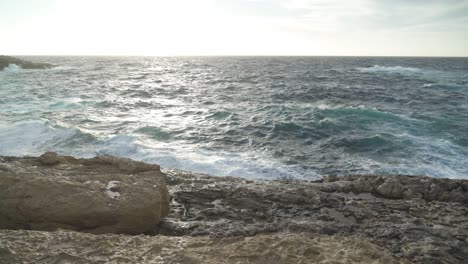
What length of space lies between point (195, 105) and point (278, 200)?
1604 cm

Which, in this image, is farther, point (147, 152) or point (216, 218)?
point (147, 152)

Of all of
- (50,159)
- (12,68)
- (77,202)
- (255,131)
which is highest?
(12,68)

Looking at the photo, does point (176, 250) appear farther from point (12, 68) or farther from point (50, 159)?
point (12, 68)

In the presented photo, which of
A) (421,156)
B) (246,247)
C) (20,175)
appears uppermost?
(20,175)

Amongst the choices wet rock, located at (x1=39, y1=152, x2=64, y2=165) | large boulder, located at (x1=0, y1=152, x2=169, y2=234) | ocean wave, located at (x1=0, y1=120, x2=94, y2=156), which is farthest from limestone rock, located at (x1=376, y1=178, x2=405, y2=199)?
ocean wave, located at (x1=0, y1=120, x2=94, y2=156)

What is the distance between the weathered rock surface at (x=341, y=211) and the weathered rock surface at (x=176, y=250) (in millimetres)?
1229

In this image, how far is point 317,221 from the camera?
5441 mm

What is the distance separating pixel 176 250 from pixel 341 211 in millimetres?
3534

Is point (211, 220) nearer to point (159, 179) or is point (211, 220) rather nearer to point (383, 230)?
point (159, 179)

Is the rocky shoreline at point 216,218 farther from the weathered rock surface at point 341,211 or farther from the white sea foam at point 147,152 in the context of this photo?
the white sea foam at point 147,152

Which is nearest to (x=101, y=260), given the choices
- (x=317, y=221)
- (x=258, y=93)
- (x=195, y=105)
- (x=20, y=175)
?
(x=20, y=175)

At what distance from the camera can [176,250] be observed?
337 centimetres

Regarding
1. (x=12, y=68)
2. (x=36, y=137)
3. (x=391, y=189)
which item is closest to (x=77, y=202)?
(x=391, y=189)

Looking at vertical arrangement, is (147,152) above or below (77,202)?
below
